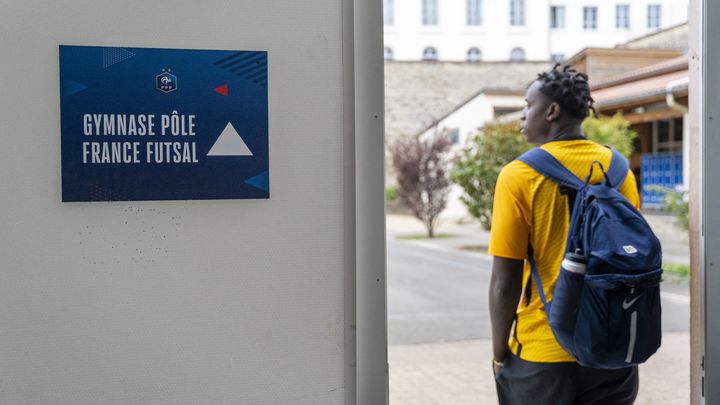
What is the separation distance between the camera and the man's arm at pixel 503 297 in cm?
280

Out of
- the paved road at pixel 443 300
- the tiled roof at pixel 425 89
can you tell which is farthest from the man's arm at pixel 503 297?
the tiled roof at pixel 425 89

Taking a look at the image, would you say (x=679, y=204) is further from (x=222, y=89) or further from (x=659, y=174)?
(x=222, y=89)

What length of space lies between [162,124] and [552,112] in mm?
1553

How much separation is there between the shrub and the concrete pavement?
1700cm

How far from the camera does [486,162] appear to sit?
1941 centimetres

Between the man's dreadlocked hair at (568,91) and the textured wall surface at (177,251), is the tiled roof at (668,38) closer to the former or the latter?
the man's dreadlocked hair at (568,91)

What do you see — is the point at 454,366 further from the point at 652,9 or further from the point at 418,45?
the point at 652,9

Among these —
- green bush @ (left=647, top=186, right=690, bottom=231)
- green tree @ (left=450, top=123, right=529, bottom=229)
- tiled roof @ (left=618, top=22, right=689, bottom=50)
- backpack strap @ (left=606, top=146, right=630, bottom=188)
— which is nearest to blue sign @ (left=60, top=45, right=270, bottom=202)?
backpack strap @ (left=606, top=146, right=630, bottom=188)

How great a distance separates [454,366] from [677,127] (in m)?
16.6

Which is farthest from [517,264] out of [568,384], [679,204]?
[679,204]

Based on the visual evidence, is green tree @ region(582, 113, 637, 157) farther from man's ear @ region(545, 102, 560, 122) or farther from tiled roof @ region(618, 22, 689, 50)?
tiled roof @ region(618, 22, 689, 50)

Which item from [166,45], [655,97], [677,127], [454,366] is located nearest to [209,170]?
[166,45]

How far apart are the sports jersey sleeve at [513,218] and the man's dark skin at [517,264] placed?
4cm

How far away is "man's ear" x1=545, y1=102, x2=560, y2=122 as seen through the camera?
3007 mm
